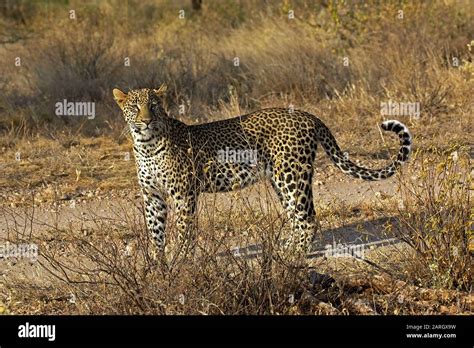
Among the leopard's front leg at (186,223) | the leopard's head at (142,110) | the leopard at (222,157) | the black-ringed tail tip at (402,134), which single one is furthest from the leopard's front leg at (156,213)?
the black-ringed tail tip at (402,134)

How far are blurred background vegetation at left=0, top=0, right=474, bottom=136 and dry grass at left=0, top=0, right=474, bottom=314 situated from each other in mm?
33

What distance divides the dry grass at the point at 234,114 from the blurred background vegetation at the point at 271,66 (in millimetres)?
33

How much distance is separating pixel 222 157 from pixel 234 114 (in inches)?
183

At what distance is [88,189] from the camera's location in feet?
36.7

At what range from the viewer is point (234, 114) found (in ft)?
43.7

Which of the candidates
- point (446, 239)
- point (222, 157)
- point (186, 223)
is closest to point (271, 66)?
point (222, 157)

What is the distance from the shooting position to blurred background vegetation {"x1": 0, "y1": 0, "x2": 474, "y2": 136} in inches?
547

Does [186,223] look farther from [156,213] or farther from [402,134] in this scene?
[402,134]

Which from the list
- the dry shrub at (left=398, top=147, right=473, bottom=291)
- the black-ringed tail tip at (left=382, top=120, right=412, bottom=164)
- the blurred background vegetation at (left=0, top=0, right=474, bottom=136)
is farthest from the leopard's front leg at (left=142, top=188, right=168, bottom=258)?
the blurred background vegetation at (left=0, top=0, right=474, bottom=136)

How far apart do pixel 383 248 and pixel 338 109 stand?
509cm

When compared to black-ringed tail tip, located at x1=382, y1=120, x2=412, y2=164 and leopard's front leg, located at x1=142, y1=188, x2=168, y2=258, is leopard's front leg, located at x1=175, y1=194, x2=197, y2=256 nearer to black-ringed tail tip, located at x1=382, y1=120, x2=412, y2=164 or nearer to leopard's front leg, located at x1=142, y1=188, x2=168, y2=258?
leopard's front leg, located at x1=142, y1=188, x2=168, y2=258

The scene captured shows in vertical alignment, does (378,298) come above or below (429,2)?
below
